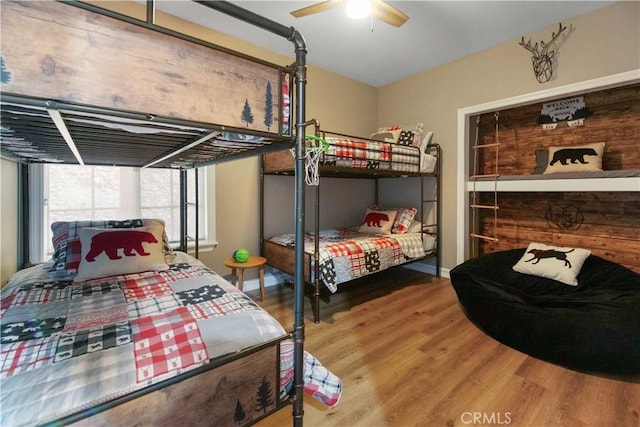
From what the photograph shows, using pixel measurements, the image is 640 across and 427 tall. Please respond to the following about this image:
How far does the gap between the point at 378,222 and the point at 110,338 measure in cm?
304

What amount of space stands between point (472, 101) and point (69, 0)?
3680 mm

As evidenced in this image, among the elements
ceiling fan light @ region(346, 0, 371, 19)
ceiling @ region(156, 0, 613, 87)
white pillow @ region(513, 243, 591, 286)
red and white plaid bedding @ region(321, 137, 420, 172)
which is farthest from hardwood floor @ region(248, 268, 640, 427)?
ceiling @ region(156, 0, 613, 87)

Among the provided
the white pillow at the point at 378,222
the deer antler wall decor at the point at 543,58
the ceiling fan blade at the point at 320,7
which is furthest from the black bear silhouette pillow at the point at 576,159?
the ceiling fan blade at the point at 320,7

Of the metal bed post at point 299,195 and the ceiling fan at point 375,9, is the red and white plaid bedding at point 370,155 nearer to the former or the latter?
the ceiling fan at point 375,9

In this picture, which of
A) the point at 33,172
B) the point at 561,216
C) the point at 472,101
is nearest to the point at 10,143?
the point at 33,172

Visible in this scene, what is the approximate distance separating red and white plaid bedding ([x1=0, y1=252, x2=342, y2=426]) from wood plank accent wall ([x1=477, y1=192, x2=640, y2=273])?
132 inches

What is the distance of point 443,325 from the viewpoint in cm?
242

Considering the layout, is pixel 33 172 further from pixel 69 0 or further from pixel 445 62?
pixel 445 62

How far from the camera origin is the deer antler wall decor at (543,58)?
281cm

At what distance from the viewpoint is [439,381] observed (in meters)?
1.71

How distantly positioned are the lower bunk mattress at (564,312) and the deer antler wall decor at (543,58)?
1.77 metres

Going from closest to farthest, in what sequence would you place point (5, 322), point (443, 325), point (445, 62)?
point (5, 322)
point (443, 325)
point (445, 62)

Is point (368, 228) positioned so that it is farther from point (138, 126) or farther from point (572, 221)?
point (138, 126)

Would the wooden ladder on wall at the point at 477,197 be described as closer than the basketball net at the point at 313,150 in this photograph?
No
